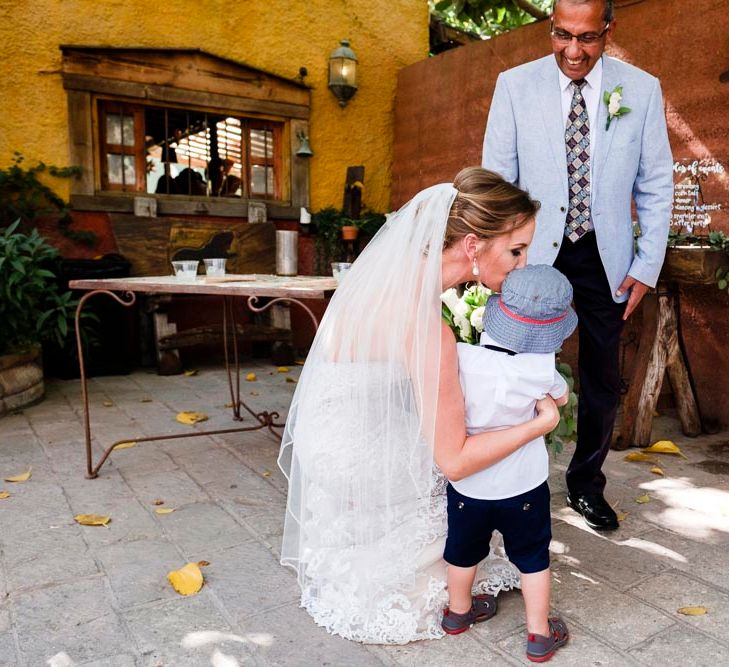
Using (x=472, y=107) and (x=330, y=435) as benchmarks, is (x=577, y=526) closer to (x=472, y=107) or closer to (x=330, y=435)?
(x=330, y=435)

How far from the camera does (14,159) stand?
5230mm

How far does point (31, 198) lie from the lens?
5270 millimetres

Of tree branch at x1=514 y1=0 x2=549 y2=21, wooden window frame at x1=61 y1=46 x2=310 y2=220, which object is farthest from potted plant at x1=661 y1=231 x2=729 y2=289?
wooden window frame at x1=61 y1=46 x2=310 y2=220

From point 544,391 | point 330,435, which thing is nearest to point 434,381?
point 544,391

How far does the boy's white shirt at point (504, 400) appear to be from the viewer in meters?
1.65

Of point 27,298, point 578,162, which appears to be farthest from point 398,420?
point 27,298

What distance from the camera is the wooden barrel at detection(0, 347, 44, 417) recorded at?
426cm

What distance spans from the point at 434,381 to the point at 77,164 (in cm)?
496

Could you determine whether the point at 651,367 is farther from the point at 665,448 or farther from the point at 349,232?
the point at 349,232

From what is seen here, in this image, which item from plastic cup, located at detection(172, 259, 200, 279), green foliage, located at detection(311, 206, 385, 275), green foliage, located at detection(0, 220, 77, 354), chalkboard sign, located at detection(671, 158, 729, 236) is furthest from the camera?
green foliage, located at detection(311, 206, 385, 275)

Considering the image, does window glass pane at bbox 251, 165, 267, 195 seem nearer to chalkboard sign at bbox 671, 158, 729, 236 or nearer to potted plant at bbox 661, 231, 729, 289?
chalkboard sign at bbox 671, 158, 729, 236

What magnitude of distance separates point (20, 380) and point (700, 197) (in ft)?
15.9

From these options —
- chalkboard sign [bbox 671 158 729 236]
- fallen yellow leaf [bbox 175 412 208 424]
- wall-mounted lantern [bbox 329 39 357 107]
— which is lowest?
fallen yellow leaf [bbox 175 412 208 424]

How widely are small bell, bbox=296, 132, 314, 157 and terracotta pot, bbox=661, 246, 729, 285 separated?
3888 mm
